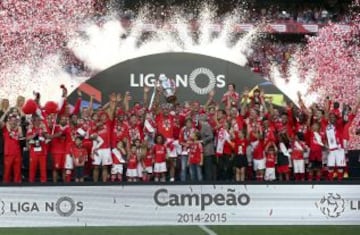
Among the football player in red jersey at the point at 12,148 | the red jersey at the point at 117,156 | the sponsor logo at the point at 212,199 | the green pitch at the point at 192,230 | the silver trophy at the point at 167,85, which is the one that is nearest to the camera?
the green pitch at the point at 192,230

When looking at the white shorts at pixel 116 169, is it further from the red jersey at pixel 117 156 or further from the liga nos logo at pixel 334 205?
the liga nos logo at pixel 334 205

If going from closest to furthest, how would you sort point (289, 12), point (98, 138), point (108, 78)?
point (98, 138) → point (108, 78) → point (289, 12)

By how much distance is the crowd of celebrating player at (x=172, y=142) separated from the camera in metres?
17.8

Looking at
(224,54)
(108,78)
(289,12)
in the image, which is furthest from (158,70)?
(289,12)

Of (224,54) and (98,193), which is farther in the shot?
(224,54)

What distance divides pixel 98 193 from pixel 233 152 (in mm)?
4692

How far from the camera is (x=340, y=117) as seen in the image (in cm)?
1919

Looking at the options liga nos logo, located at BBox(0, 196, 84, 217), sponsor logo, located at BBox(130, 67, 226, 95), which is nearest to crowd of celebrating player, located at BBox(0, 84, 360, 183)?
sponsor logo, located at BBox(130, 67, 226, 95)

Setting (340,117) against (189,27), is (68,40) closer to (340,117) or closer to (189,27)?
(189,27)

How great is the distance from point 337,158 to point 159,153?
143 inches

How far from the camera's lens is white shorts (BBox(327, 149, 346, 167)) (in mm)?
18828

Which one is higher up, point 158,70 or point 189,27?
point 189,27

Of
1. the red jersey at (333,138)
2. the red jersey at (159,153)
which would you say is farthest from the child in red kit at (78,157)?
the red jersey at (333,138)

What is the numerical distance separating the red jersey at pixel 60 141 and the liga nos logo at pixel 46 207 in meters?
3.64
